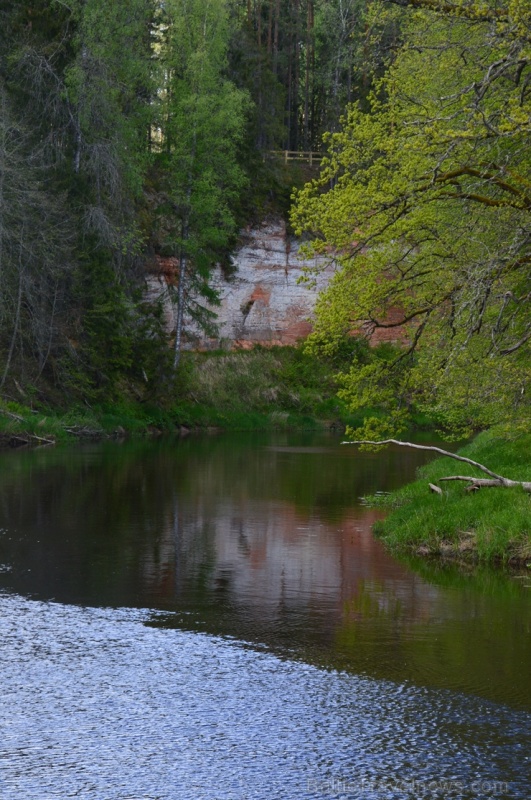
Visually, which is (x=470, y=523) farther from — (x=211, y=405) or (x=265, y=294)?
(x=265, y=294)

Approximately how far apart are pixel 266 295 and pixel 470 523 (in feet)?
150

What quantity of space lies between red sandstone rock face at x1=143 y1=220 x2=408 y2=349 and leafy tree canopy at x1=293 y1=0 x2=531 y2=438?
39.3 m

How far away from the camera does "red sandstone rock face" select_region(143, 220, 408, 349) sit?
2355 inches

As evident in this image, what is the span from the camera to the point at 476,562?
50.5 feet

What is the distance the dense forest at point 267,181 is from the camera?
16.0 metres

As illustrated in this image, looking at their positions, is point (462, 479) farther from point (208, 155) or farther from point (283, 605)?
point (208, 155)

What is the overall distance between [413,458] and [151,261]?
2411 cm

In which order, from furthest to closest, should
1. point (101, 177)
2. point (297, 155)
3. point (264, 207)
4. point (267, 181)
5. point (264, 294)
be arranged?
point (297, 155), point (267, 181), point (264, 207), point (264, 294), point (101, 177)

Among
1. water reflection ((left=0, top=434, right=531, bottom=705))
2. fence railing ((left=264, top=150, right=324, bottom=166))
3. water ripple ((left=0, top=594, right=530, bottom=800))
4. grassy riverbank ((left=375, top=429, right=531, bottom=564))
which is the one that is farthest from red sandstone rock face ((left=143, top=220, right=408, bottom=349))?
water ripple ((left=0, top=594, right=530, bottom=800))

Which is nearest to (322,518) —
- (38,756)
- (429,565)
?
(429,565)

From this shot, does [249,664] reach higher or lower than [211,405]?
higher

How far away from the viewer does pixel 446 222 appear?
61.9 ft

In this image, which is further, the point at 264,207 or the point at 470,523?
the point at 264,207

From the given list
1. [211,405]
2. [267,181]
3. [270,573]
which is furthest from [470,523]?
[267,181]
